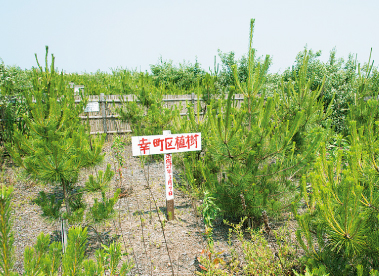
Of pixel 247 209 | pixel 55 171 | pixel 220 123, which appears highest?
pixel 220 123

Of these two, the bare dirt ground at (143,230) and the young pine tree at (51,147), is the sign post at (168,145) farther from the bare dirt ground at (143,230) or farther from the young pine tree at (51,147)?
the young pine tree at (51,147)

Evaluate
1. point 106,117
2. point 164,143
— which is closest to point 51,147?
point 164,143

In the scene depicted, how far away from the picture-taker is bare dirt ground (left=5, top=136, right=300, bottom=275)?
3.16m

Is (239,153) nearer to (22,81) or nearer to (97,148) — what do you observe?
(97,148)

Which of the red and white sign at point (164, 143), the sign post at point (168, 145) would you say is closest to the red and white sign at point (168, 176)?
the sign post at point (168, 145)

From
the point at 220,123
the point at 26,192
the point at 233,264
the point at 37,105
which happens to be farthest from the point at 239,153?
the point at 26,192

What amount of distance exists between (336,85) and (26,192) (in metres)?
11.1

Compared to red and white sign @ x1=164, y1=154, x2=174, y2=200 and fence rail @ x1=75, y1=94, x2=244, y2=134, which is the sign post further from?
fence rail @ x1=75, y1=94, x2=244, y2=134

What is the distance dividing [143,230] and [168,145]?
135 cm

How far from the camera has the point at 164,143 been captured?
393 cm

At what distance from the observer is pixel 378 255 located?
6.23 feet

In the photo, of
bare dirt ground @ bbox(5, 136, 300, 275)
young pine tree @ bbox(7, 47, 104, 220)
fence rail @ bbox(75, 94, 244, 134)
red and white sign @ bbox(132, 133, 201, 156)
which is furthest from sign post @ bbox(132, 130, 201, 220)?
fence rail @ bbox(75, 94, 244, 134)

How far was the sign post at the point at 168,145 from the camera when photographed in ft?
12.1

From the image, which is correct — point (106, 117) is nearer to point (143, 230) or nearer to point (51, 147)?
point (143, 230)
